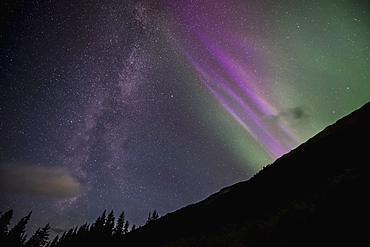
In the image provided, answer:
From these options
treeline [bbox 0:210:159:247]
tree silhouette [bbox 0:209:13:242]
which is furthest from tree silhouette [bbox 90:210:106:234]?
tree silhouette [bbox 0:209:13:242]

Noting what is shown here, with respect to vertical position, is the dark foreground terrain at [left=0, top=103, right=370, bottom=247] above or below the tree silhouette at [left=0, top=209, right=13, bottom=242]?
below

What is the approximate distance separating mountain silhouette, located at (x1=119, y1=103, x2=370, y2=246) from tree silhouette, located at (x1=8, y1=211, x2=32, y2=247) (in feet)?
202

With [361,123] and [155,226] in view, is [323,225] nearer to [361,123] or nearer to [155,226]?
[361,123]

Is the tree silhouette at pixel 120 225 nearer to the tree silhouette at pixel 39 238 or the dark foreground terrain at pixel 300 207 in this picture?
the tree silhouette at pixel 39 238

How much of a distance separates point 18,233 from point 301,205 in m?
75.7

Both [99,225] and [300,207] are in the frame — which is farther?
[99,225]

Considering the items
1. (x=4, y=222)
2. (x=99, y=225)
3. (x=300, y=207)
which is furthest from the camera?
(x=99, y=225)

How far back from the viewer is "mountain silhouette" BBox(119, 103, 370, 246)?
28.5 feet

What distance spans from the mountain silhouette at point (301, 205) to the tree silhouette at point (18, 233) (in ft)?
202

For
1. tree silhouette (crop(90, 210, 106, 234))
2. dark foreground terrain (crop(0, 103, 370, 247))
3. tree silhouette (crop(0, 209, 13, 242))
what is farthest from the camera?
tree silhouette (crop(90, 210, 106, 234))

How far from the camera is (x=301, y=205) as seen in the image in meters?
10.7

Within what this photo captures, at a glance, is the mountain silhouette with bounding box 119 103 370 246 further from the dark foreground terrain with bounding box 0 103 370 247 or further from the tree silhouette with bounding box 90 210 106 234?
the tree silhouette with bounding box 90 210 106 234

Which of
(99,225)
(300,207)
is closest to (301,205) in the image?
(300,207)

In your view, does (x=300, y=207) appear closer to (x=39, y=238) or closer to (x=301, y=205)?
(x=301, y=205)
